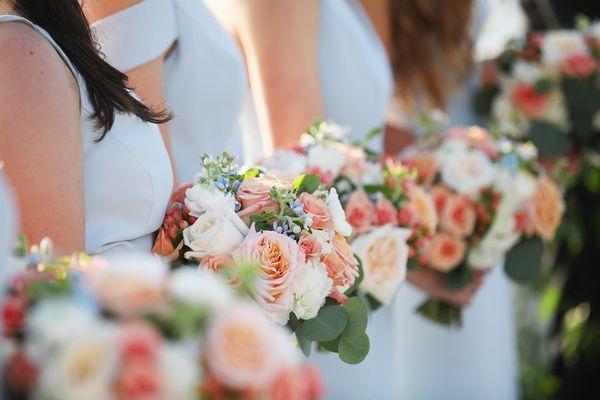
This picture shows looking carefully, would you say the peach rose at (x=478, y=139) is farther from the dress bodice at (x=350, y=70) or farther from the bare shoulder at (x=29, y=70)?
the bare shoulder at (x=29, y=70)

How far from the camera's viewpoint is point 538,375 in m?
4.96

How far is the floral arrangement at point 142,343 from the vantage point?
84 cm

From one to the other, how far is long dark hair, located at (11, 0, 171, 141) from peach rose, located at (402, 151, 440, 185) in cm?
127

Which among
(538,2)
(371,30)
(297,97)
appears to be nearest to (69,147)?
(297,97)

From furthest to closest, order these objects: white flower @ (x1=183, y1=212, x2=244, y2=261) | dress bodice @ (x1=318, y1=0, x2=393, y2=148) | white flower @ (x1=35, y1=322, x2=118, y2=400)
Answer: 1. dress bodice @ (x1=318, y1=0, x2=393, y2=148)
2. white flower @ (x1=183, y1=212, x2=244, y2=261)
3. white flower @ (x1=35, y1=322, x2=118, y2=400)

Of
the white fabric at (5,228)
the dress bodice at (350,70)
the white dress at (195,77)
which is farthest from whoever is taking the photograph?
the dress bodice at (350,70)

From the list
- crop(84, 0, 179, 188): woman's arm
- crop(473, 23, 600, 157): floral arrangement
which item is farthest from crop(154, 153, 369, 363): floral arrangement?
crop(473, 23, 600, 157): floral arrangement

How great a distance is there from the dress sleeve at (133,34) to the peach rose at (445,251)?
1043mm

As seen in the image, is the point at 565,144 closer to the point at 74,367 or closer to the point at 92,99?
the point at 92,99

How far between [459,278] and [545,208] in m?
0.35

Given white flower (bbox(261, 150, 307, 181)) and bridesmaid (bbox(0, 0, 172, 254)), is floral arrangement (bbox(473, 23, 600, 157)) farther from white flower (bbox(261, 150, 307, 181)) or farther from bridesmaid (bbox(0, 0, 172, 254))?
bridesmaid (bbox(0, 0, 172, 254))

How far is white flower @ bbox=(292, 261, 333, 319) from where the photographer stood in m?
1.70

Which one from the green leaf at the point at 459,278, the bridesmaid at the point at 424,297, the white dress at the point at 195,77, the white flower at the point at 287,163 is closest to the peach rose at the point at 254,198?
the white flower at the point at 287,163

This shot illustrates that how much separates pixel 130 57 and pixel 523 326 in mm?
3827
